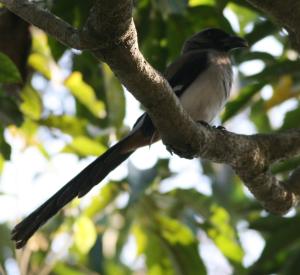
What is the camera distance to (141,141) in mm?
4383

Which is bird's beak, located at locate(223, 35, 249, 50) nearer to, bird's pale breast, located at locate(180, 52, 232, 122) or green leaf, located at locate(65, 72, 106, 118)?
bird's pale breast, located at locate(180, 52, 232, 122)

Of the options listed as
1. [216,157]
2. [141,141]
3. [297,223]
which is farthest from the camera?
[141,141]

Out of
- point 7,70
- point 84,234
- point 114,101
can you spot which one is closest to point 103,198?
point 84,234

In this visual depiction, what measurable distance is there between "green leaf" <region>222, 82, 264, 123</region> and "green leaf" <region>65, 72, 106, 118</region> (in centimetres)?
92

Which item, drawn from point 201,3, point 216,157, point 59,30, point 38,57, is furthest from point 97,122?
point 59,30

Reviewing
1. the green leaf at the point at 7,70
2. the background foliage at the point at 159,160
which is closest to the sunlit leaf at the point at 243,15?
the background foliage at the point at 159,160

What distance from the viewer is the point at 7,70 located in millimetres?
3363

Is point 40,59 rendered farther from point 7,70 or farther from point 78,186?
point 7,70

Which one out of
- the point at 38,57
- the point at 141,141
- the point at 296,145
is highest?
the point at 38,57

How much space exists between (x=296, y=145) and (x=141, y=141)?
108 cm

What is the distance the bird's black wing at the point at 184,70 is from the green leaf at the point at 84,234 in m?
1.07

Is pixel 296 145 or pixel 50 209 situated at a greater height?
pixel 50 209

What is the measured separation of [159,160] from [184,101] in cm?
45

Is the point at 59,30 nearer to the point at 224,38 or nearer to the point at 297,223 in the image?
the point at 297,223
